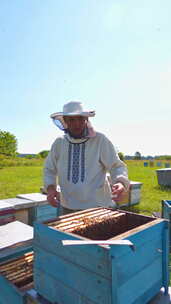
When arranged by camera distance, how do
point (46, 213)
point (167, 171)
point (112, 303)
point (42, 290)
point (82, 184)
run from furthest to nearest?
point (167, 171), point (46, 213), point (82, 184), point (42, 290), point (112, 303)

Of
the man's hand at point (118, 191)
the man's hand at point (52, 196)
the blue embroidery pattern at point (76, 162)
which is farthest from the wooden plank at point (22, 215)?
the man's hand at point (118, 191)

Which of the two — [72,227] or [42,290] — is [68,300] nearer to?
[42,290]

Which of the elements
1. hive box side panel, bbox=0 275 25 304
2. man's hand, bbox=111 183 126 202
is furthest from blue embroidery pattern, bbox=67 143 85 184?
hive box side panel, bbox=0 275 25 304

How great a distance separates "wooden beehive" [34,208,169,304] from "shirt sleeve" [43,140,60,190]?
2.58 ft

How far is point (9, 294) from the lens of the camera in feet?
3.91

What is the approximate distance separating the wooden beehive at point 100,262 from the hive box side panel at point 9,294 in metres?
0.15

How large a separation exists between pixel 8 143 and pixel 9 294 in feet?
122

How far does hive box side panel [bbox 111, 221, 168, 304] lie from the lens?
0.77 meters

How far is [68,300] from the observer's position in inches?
34.1

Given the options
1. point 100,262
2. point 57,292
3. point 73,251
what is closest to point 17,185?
point 57,292

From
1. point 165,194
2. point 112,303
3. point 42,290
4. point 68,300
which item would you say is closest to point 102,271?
point 112,303

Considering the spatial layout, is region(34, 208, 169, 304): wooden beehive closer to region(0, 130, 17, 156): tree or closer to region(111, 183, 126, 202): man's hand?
region(111, 183, 126, 202): man's hand

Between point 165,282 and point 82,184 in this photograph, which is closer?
point 165,282

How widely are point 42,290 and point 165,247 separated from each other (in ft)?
1.82
